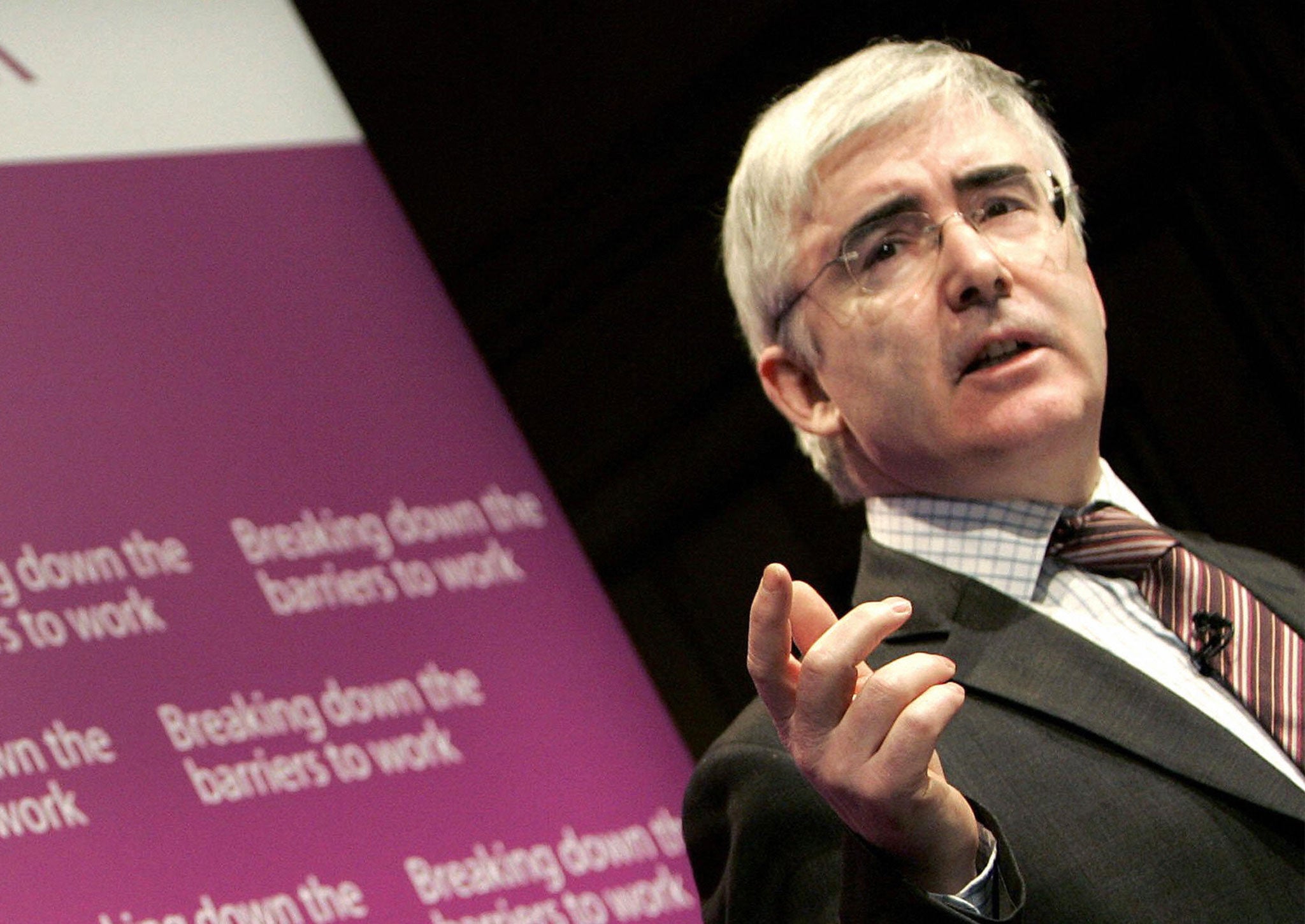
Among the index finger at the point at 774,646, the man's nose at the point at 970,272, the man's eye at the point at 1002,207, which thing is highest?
the man's eye at the point at 1002,207

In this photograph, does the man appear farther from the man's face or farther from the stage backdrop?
the stage backdrop

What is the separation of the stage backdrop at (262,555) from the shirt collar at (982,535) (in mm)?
653

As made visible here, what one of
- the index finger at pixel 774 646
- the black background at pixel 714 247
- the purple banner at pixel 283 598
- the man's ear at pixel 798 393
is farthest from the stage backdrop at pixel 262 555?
the index finger at pixel 774 646

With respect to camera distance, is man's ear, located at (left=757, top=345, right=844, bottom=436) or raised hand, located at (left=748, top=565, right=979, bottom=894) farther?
man's ear, located at (left=757, top=345, right=844, bottom=436)

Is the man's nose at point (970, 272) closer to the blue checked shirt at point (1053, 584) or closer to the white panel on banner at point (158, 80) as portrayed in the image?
the blue checked shirt at point (1053, 584)

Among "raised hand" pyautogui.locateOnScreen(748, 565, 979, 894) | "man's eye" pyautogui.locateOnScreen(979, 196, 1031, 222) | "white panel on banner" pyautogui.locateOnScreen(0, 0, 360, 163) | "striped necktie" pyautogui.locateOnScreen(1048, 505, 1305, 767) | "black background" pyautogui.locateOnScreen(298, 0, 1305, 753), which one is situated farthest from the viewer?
"black background" pyautogui.locateOnScreen(298, 0, 1305, 753)

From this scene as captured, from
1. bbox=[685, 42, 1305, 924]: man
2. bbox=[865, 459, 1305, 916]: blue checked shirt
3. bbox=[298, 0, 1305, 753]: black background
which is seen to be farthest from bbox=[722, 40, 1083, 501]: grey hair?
bbox=[298, 0, 1305, 753]: black background

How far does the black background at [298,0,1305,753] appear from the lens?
95.4 inches

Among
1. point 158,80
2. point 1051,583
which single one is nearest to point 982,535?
point 1051,583

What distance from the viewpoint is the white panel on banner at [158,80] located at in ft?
6.51

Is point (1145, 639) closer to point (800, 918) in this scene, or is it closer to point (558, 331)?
point (800, 918)

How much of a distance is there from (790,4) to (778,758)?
5.25ft

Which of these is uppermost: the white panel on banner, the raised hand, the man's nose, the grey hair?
the white panel on banner

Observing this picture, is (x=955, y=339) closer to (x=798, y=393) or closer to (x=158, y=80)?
(x=798, y=393)
